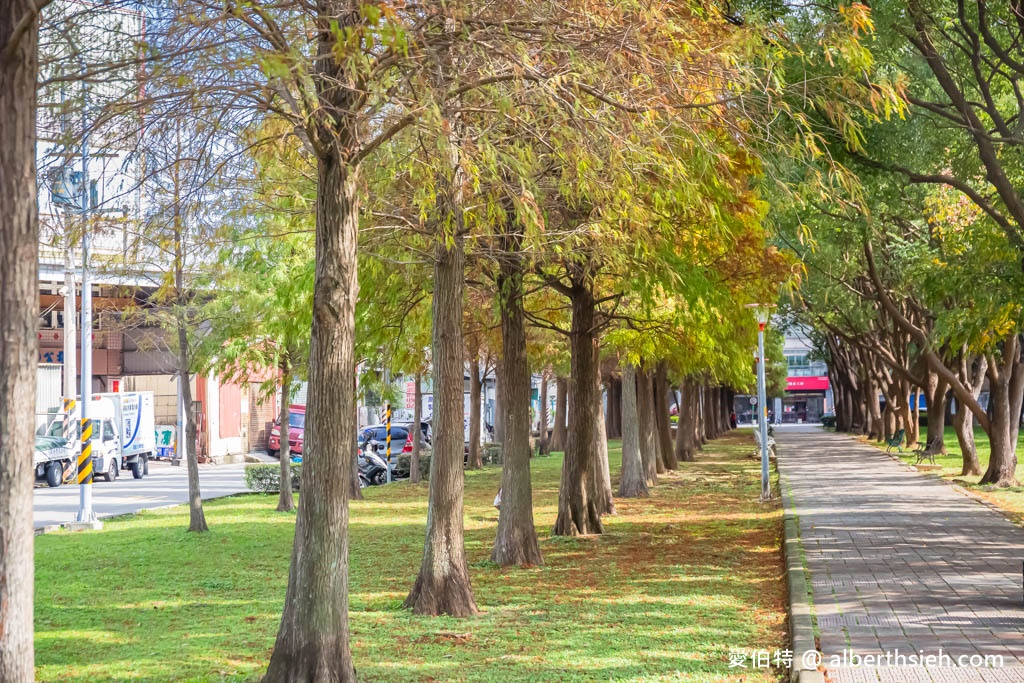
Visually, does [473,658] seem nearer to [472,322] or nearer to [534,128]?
[534,128]

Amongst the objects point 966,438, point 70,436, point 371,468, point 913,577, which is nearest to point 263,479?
point 371,468

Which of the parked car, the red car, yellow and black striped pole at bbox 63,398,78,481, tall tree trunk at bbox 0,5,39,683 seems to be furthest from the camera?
the red car

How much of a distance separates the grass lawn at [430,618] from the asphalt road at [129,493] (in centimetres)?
400

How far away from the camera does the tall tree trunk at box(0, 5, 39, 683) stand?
5777 millimetres

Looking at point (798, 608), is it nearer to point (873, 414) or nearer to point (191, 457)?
point (191, 457)

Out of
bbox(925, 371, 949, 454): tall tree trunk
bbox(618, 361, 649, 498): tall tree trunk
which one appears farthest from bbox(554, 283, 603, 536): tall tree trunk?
bbox(925, 371, 949, 454): tall tree trunk

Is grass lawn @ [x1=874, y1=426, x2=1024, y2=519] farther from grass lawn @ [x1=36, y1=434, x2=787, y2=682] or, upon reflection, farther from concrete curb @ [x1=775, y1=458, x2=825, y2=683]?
concrete curb @ [x1=775, y1=458, x2=825, y2=683]

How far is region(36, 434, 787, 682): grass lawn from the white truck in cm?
1745

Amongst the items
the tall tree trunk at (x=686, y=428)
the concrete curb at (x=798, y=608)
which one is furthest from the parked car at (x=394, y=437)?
the concrete curb at (x=798, y=608)

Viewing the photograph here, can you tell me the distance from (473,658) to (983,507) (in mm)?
14676

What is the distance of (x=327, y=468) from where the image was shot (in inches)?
314

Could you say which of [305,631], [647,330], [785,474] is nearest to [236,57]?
[305,631]

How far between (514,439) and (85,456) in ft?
31.3

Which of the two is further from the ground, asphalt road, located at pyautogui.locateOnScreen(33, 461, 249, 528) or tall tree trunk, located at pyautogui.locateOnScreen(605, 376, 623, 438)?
tall tree trunk, located at pyautogui.locateOnScreen(605, 376, 623, 438)
